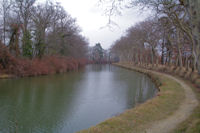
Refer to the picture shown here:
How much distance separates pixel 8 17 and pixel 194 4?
92.9 feet

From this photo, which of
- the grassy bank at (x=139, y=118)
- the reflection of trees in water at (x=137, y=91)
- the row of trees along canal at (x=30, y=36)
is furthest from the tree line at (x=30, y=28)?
the grassy bank at (x=139, y=118)

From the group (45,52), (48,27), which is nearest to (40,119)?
(48,27)

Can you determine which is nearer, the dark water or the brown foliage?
the dark water

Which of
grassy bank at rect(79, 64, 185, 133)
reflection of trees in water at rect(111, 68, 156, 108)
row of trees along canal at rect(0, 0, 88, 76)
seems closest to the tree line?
row of trees along canal at rect(0, 0, 88, 76)

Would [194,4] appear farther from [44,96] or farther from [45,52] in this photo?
[45,52]

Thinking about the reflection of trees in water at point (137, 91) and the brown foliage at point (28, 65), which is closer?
the reflection of trees in water at point (137, 91)

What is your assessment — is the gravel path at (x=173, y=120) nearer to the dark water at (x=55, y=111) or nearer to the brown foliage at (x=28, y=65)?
the dark water at (x=55, y=111)

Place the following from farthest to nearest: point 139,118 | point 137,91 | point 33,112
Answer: point 137,91, point 33,112, point 139,118

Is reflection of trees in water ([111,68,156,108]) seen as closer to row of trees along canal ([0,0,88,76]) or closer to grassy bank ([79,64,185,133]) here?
grassy bank ([79,64,185,133])

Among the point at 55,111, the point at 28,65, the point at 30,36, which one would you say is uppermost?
the point at 30,36

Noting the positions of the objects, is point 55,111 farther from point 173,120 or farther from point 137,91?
point 137,91

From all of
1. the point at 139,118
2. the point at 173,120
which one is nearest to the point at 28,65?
the point at 139,118

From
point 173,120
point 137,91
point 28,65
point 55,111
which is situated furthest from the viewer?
point 28,65

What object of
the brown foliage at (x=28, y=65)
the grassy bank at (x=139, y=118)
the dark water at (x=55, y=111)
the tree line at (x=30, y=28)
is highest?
the tree line at (x=30, y=28)
